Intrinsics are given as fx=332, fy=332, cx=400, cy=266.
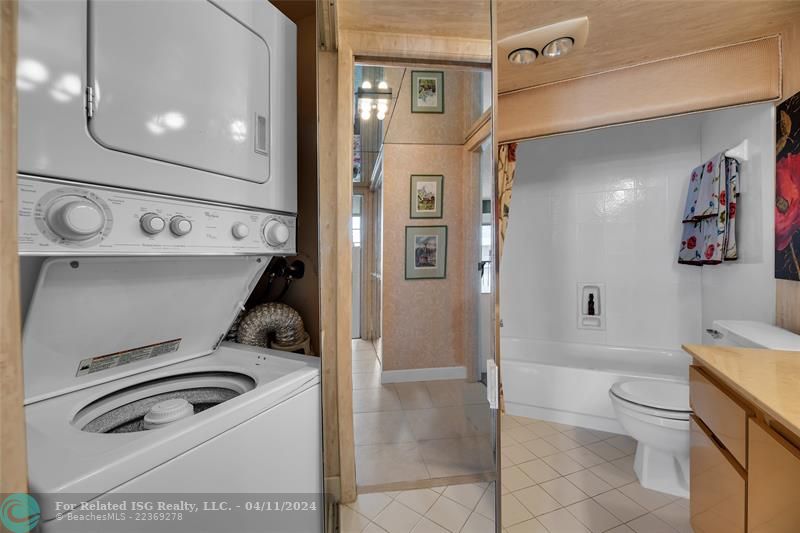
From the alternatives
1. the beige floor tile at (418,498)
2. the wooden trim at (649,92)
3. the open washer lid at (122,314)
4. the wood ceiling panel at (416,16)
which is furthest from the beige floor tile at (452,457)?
the wooden trim at (649,92)

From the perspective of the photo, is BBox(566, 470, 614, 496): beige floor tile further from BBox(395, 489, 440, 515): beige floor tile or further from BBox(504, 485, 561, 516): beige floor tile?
BBox(395, 489, 440, 515): beige floor tile

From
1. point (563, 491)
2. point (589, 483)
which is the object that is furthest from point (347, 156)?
point (589, 483)

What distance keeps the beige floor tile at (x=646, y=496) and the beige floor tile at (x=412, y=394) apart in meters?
1.28

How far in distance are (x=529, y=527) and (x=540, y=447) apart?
758mm

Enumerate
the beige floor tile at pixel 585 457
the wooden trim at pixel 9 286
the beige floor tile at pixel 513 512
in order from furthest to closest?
the beige floor tile at pixel 585 457
the beige floor tile at pixel 513 512
the wooden trim at pixel 9 286

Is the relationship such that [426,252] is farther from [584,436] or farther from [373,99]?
[584,436]

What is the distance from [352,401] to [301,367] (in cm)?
42

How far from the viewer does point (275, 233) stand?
1204 mm

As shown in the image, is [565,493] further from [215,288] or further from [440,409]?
[215,288]

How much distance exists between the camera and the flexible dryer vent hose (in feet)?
4.72

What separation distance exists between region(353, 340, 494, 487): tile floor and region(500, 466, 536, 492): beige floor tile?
0.42 meters

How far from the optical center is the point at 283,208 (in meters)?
1.26

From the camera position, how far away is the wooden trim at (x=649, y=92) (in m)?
1.87

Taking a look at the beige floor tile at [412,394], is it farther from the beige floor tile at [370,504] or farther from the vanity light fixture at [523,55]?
the vanity light fixture at [523,55]
